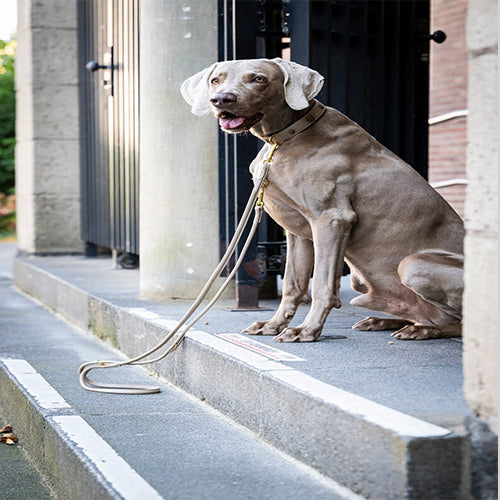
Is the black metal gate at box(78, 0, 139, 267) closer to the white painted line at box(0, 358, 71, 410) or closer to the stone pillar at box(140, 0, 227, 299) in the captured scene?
the stone pillar at box(140, 0, 227, 299)

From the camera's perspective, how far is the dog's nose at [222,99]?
4641mm

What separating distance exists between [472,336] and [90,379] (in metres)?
2.82

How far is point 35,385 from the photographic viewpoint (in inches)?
210

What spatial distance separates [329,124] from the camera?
16.5ft

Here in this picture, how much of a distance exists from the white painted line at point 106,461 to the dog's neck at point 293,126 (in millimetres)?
1619

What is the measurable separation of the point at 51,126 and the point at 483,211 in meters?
8.72

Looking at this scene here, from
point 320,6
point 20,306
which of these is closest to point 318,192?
point 320,6

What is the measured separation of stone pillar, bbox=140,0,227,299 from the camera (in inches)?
273

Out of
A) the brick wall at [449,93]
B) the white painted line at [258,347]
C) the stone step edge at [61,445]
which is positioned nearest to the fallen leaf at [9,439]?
the stone step edge at [61,445]

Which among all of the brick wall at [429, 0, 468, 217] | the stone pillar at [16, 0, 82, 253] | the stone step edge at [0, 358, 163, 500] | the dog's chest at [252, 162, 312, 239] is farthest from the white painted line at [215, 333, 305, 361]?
the brick wall at [429, 0, 468, 217]

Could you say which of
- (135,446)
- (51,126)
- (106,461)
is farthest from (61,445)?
(51,126)

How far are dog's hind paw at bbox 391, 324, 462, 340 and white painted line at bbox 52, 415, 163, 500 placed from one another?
1626 millimetres

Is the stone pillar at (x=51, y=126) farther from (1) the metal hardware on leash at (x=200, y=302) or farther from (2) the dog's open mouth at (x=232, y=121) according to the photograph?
(2) the dog's open mouth at (x=232, y=121)

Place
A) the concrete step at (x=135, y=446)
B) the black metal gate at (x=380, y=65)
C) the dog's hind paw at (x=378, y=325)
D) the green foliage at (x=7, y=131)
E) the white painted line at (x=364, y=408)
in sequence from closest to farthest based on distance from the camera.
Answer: the white painted line at (x=364, y=408) → the concrete step at (x=135, y=446) → the dog's hind paw at (x=378, y=325) → the black metal gate at (x=380, y=65) → the green foliage at (x=7, y=131)
